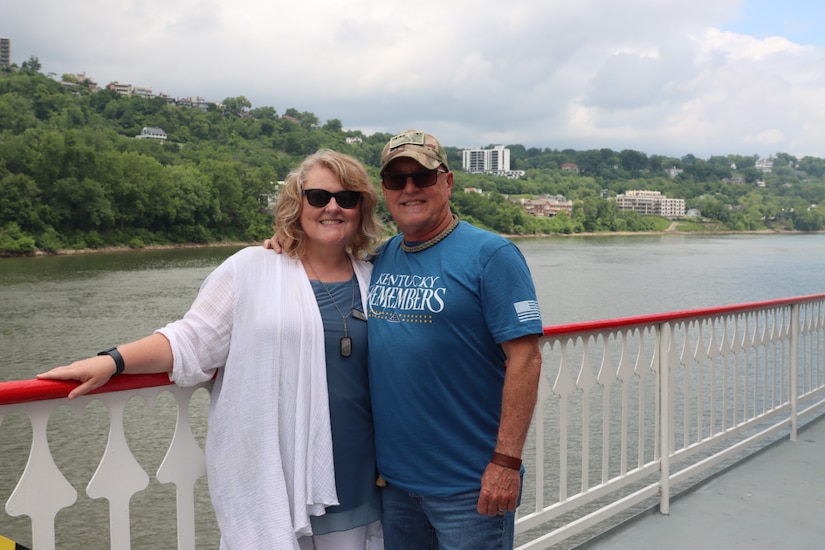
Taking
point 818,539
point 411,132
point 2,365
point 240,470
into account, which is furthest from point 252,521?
point 2,365

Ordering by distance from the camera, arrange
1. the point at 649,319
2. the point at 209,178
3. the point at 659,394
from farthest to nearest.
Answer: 1. the point at 209,178
2. the point at 659,394
3. the point at 649,319

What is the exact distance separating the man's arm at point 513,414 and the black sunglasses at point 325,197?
49 centimetres

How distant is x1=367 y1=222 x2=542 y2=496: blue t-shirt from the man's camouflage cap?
17 centimetres

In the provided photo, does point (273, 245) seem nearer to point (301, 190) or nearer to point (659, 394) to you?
point (301, 190)

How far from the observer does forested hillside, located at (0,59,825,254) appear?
4962cm

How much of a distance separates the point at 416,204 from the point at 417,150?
0.12 metres

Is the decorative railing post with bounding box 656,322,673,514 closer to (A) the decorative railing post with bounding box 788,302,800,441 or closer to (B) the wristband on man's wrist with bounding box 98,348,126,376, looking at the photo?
(A) the decorative railing post with bounding box 788,302,800,441

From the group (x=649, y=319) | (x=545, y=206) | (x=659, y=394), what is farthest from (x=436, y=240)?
(x=545, y=206)

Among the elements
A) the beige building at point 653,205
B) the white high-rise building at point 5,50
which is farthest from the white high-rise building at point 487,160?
the white high-rise building at point 5,50

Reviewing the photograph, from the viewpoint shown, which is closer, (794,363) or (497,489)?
(497,489)

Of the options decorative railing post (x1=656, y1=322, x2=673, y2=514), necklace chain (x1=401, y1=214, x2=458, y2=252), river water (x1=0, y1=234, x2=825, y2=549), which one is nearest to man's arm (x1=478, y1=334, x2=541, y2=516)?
necklace chain (x1=401, y1=214, x2=458, y2=252)

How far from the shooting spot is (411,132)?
1714 mm

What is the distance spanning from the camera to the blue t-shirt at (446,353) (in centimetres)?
155

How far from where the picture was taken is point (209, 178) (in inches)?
2431
